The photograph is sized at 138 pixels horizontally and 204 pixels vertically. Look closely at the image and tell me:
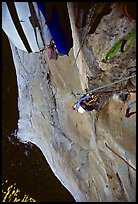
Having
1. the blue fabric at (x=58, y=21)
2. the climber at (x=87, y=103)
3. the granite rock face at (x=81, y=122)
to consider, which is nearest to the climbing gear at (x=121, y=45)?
the granite rock face at (x=81, y=122)

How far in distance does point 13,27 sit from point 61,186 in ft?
6.67

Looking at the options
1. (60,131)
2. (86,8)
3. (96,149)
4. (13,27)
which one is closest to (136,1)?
(86,8)

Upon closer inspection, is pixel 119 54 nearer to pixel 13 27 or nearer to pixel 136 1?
pixel 136 1

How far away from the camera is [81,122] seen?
230cm

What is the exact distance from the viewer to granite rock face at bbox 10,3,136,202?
1.64 m

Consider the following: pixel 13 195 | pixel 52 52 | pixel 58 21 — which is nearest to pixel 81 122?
pixel 52 52

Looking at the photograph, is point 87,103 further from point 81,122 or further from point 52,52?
point 52,52

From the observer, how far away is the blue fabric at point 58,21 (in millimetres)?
1482

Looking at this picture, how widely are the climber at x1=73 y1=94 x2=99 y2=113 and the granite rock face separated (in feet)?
0.17

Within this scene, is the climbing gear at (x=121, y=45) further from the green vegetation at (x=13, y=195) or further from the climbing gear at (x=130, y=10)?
the green vegetation at (x=13, y=195)

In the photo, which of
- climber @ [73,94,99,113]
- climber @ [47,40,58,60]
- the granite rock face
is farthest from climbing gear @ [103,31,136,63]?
climber @ [47,40,58,60]

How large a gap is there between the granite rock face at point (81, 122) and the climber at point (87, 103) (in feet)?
0.17

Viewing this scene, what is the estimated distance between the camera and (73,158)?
8.97 feet

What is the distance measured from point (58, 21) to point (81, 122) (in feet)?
3.14
